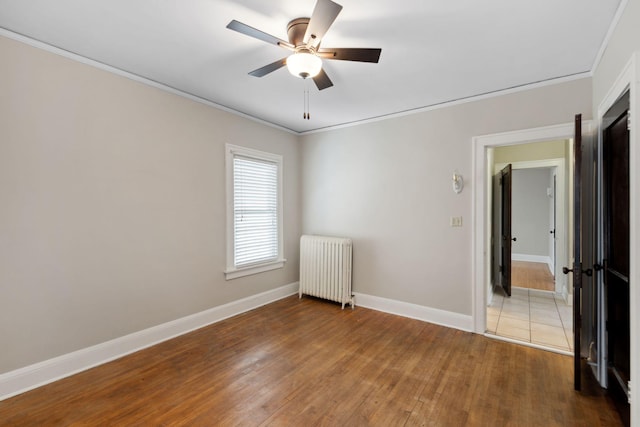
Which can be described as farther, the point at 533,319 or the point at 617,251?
the point at 533,319

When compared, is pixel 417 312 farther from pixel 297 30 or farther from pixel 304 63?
pixel 297 30

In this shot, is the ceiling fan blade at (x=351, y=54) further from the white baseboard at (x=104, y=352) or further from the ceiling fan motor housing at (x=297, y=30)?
the white baseboard at (x=104, y=352)

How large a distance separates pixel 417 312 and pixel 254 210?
100 inches

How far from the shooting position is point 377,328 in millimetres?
3396

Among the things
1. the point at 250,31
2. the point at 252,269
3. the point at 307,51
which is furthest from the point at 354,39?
the point at 252,269

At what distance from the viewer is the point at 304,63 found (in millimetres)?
1908

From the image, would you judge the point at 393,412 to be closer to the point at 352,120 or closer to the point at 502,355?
the point at 502,355

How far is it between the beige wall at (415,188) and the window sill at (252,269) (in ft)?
2.85

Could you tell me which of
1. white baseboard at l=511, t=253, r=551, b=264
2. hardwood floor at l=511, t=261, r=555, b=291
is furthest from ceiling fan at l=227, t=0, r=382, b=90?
white baseboard at l=511, t=253, r=551, b=264

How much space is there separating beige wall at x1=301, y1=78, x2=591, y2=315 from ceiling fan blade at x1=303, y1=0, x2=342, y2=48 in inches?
86.5

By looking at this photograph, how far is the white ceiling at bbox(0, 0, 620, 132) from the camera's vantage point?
6.03 ft

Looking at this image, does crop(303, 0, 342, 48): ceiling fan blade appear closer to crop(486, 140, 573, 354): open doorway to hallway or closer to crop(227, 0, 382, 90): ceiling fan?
crop(227, 0, 382, 90): ceiling fan

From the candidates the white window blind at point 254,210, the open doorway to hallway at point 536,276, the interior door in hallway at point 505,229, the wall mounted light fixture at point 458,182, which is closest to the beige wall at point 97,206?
the white window blind at point 254,210

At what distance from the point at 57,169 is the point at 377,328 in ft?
11.3
